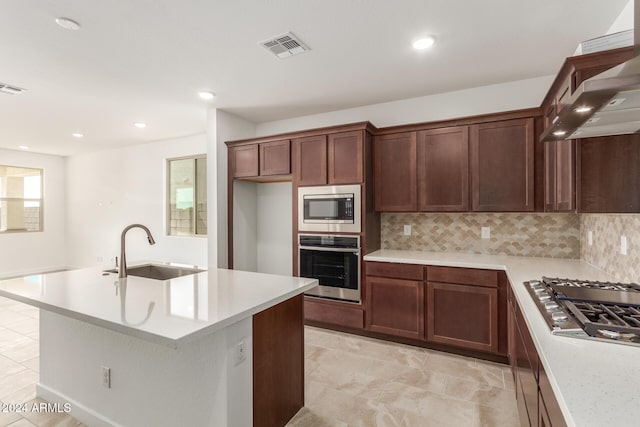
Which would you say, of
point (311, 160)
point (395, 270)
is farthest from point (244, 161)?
point (395, 270)

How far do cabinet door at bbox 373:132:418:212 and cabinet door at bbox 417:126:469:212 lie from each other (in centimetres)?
8

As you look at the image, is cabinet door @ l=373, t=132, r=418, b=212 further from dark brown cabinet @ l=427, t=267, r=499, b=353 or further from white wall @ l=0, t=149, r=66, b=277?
white wall @ l=0, t=149, r=66, b=277

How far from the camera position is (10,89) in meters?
3.40

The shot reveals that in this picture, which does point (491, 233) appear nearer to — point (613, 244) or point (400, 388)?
point (613, 244)

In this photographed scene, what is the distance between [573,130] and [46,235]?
9.46 m

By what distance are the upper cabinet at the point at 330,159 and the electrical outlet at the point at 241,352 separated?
7.17ft

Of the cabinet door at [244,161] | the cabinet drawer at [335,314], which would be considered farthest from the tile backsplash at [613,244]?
the cabinet door at [244,161]

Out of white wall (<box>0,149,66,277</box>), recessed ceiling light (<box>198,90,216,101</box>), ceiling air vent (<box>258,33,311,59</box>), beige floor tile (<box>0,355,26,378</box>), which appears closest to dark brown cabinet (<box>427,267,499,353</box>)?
ceiling air vent (<box>258,33,311,59</box>)

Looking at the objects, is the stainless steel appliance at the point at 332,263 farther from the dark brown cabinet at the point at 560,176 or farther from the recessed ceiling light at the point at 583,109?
the recessed ceiling light at the point at 583,109

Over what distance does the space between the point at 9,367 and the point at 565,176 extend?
4773 millimetres

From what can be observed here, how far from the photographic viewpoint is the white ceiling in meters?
2.09

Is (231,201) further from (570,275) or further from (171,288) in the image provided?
(570,275)

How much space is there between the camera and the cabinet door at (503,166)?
114 inches

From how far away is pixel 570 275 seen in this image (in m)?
2.26
